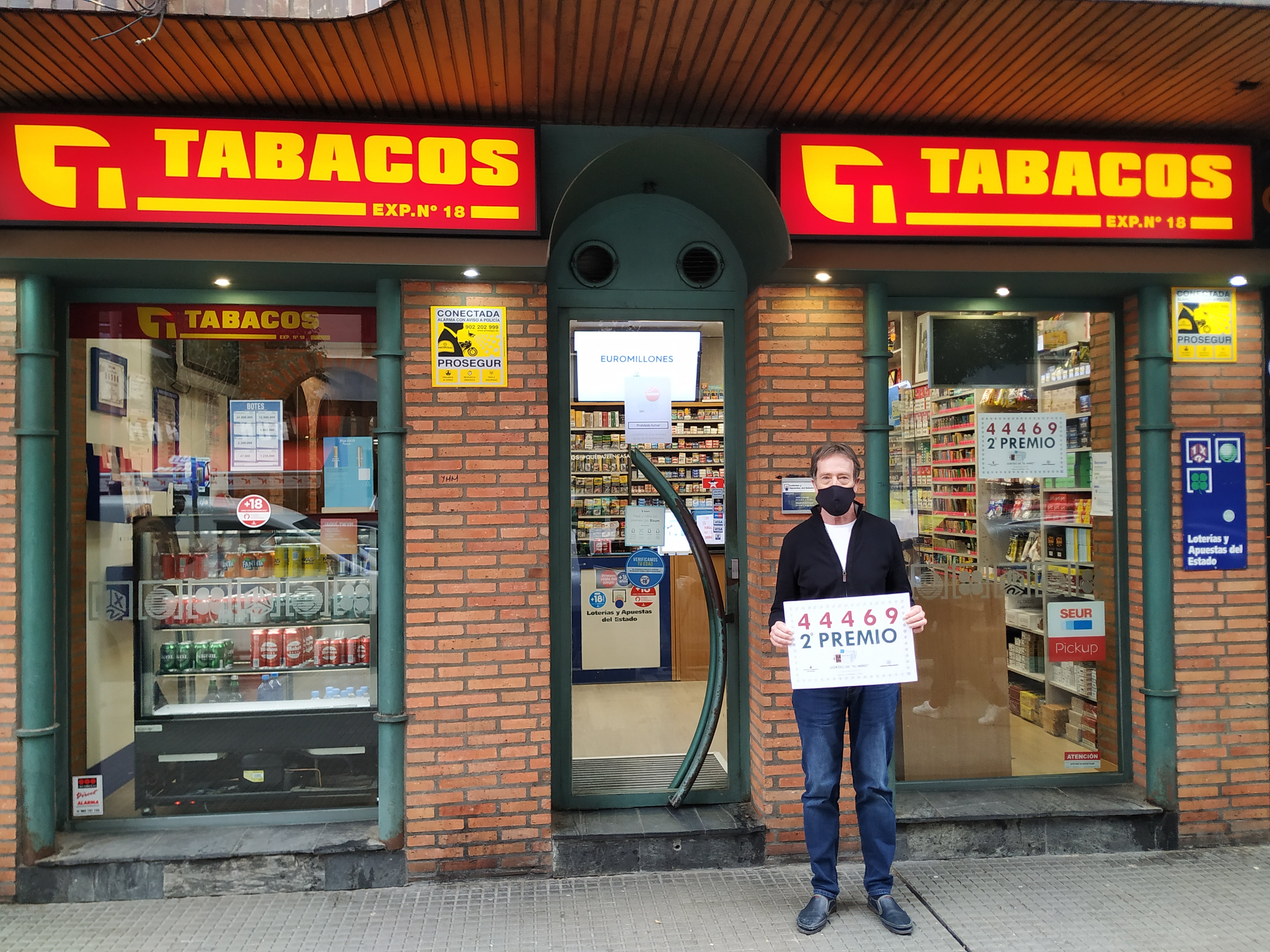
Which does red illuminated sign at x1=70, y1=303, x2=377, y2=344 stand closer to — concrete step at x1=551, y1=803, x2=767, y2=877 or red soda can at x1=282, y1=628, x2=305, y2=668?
red soda can at x1=282, y1=628, x2=305, y2=668

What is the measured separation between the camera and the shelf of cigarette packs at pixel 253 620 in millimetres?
4699

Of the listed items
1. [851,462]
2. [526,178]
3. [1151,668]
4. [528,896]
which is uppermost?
[526,178]

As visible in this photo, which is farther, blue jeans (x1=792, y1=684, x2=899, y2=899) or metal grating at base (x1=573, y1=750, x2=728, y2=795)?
metal grating at base (x1=573, y1=750, x2=728, y2=795)

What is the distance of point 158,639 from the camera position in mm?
4707

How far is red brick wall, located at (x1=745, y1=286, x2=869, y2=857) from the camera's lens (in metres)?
4.53

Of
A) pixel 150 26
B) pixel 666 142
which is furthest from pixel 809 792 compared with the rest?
pixel 150 26

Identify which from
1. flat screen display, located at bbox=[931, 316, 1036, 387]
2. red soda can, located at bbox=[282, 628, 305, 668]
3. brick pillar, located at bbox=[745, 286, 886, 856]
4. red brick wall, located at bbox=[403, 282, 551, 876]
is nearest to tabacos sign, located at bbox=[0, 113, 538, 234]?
red brick wall, located at bbox=[403, 282, 551, 876]

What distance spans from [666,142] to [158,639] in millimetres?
3903

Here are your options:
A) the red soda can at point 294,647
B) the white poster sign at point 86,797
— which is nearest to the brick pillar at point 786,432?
the red soda can at point 294,647

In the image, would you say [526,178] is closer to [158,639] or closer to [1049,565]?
[158,639]

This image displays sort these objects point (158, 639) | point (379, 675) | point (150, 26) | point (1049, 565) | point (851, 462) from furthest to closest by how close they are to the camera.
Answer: point (1049, 565)
point (158, 639)
point (379, 675)
point (851, 462)
point (150, 26)

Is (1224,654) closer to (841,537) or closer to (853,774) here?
(853,774)

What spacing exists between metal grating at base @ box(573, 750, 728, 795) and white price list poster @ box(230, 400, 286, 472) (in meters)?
2.47

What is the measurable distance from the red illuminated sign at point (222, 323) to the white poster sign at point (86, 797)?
7.96ft
